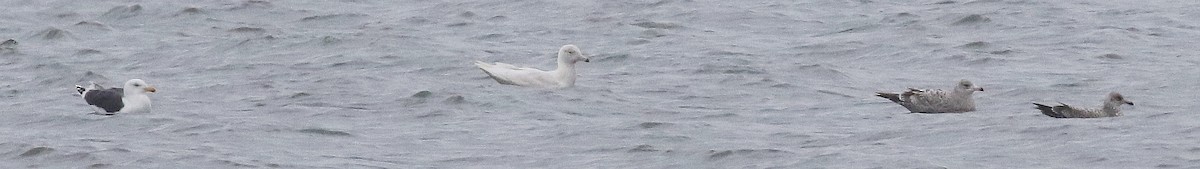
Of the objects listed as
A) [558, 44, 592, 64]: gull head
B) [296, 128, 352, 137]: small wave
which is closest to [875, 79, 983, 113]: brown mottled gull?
[558, 44, 592, 64]: gull head

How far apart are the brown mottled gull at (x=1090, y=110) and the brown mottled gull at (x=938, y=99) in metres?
0.75

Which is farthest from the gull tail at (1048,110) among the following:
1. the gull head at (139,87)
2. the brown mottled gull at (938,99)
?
the gull head at (139,87)

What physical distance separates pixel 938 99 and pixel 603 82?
386cm

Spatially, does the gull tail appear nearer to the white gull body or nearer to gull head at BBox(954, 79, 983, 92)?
gull head at BBox(954, 79, 983, 92)

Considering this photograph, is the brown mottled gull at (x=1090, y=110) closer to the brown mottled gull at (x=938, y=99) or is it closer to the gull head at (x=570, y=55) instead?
the brown mottled gull at (x=938, y=99)

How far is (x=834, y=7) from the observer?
96.5 feet

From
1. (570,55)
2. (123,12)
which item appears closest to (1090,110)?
(570,55)

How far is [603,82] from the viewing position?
74.8ft

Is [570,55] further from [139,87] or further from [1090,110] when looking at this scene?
[1090,110]

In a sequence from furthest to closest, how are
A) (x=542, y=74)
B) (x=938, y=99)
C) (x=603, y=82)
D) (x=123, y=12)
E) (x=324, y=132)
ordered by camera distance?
(x=123, y=12), (x=603, y=82), (x=542, y=74), (x=938, y=99), (x=324, y=132)

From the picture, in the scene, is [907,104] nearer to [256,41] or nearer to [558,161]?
[558,161]

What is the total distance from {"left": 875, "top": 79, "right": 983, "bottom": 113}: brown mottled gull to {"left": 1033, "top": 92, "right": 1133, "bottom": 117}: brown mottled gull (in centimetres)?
75

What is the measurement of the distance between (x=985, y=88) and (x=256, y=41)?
8.15 m

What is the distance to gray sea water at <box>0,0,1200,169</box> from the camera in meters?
17.7
